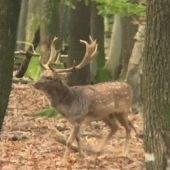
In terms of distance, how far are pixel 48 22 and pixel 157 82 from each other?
974cm

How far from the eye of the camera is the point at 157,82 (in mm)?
6152

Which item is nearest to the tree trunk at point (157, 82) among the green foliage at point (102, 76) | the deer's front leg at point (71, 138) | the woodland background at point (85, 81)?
the woodland background at point (85, 81)

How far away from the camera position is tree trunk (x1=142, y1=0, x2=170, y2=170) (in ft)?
20.0

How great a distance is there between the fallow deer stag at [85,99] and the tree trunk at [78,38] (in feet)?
13.3

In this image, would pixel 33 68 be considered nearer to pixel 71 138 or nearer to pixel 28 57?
pixel 28 57

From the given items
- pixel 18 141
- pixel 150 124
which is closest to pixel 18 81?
pixel 18 141

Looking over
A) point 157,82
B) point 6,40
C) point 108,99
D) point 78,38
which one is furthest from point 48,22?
point 157,82

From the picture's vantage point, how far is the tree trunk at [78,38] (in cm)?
1369

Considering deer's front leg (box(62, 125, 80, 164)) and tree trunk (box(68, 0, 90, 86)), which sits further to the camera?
tree trunk (box(68, 0, 90, 86))

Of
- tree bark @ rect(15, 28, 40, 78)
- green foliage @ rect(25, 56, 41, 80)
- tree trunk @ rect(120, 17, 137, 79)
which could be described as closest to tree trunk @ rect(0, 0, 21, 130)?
tree bark @ rect(15, 28, 40, 78)

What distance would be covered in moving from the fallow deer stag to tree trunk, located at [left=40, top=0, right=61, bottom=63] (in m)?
5.96

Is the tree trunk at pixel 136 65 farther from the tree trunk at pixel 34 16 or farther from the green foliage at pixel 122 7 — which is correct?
the tree trunk at pixel 34 16

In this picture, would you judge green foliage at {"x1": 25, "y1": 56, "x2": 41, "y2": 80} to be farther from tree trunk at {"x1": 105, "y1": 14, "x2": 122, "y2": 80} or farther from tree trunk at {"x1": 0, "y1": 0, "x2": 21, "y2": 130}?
tree trunk at {"x1": 0, "y1": 0, "x2": 21, "y2": 130}

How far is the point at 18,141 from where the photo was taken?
1031 cm
